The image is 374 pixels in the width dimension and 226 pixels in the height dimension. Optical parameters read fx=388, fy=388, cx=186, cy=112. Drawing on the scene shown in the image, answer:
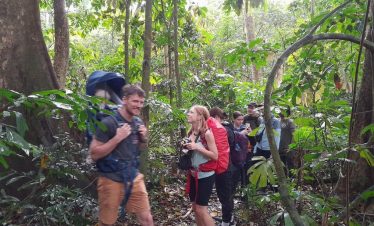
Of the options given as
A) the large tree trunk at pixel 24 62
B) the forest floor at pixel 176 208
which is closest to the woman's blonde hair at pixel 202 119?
the forest floor at pixel 176 208

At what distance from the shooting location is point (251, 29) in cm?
1534

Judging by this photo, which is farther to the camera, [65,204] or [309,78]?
[65,204]

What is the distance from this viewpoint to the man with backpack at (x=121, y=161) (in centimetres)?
A: 322

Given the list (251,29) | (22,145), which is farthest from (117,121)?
(251,29)

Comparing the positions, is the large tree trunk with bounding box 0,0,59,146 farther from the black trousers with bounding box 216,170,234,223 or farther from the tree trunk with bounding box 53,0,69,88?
the black trousers with bounding box 216,170,234,223

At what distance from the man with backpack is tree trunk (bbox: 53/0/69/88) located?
4282 millimetres

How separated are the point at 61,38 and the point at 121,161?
4866mm

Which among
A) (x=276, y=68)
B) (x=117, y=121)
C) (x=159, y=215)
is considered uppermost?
(x=276, y=68)

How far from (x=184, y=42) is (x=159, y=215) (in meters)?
4.59

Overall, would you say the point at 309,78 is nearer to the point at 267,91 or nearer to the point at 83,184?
the point at 267,91

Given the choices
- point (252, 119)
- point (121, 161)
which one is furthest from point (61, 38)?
point (121, 161)

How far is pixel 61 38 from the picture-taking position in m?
7.43

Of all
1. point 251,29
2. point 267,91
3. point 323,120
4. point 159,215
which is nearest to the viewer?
point 267,91

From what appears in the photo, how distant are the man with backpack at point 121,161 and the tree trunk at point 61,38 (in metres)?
4.28
